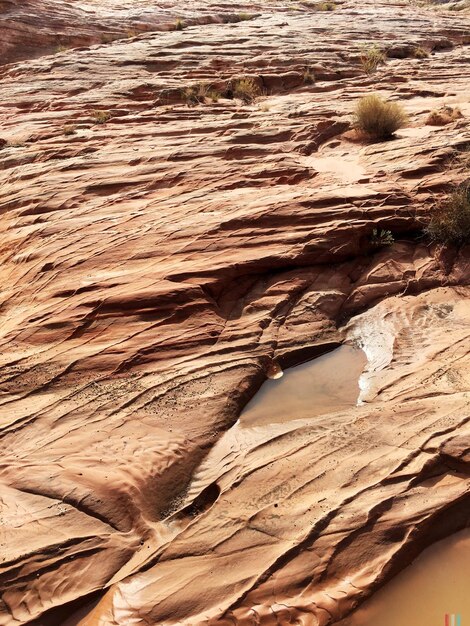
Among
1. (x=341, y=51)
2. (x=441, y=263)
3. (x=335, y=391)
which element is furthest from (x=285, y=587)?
(x=341, y=51)

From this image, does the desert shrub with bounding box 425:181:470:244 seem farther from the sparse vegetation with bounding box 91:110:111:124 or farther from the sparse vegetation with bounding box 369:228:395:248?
the sparse vegetation with bounding box 91:110:111:124

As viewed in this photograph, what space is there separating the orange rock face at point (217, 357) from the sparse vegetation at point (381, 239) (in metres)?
Result: 0.13

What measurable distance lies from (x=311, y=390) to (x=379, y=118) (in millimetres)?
6866

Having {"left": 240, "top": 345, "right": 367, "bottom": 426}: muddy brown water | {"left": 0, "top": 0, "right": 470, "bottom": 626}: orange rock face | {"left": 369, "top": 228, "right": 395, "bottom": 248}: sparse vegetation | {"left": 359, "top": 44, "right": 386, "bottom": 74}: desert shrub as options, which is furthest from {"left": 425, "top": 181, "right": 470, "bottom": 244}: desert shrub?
{"left": 359, "top": 44, "right": 386, "bottom": 74}: desert shrub

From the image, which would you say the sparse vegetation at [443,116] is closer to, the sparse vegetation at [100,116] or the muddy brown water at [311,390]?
the muddy brown water at [311,390]

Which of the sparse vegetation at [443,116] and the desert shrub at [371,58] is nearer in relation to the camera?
the sparse vegetation at [443,116]

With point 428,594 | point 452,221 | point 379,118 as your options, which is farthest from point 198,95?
point 428,594

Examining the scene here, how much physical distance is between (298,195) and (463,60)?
13.3 metres

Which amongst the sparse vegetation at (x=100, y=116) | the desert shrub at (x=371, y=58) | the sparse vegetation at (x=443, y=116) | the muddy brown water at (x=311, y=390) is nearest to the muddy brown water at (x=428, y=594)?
the muddy brown water at (x=311, y=390)

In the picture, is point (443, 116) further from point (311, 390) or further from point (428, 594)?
point (428, 594)

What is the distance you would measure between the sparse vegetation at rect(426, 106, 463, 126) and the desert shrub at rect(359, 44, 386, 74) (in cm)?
622

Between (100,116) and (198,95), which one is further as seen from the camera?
(198,95)

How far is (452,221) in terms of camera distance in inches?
289

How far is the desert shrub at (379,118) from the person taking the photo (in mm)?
10336
